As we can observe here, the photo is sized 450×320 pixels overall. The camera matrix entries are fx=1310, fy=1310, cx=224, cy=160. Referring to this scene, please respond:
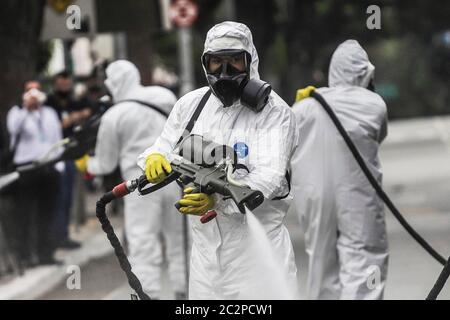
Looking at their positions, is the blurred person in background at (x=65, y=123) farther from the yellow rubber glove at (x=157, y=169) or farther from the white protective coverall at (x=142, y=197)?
the yellow rubber glove at (x=157, y=169)

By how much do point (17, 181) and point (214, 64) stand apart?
7.16m

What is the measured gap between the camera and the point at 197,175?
5.64 meters

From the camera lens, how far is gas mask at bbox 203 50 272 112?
5863 millimetres

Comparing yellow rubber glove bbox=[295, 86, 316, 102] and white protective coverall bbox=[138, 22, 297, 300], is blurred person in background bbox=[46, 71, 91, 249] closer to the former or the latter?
yellow rubber glove bbox=[295, 86, 316, 102]

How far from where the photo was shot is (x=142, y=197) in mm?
10016

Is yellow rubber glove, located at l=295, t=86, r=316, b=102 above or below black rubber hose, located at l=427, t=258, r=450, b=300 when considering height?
above

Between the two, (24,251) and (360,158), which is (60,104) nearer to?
(24,251)

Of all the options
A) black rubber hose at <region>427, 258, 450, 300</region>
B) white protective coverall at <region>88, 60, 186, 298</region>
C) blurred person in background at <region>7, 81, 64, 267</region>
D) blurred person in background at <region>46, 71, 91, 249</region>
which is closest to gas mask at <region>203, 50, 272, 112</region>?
black rubber hose at <region>427, 258, 450, 300</region>

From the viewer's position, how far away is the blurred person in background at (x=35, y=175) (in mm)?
13109

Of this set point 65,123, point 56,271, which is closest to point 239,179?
point 56,271

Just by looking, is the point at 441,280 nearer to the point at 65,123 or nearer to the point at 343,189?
the point at 343,189

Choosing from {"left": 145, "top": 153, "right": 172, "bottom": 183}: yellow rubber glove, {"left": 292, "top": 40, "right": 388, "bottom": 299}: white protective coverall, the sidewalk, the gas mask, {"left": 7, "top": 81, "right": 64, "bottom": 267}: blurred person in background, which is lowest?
the sidewalk

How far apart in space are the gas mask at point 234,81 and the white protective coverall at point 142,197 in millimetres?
4015

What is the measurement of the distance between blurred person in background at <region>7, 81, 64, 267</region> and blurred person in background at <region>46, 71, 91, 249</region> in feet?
1.23
